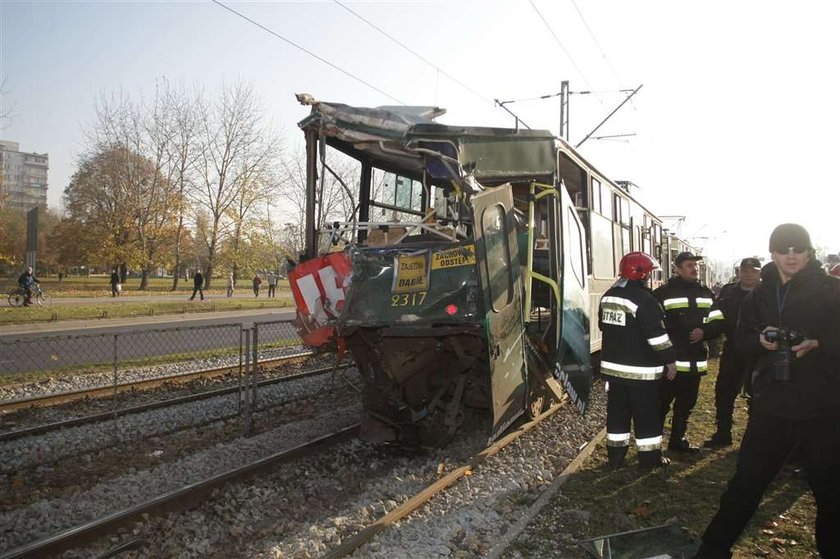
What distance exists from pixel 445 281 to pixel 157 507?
2972mm

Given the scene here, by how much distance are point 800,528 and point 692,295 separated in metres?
2.38

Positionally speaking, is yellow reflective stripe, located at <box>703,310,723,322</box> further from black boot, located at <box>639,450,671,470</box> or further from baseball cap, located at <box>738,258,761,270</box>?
black boot, located at <box>639,450,671,470</box>

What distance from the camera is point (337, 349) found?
625cm

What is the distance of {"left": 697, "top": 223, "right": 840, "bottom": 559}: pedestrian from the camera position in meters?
3.23

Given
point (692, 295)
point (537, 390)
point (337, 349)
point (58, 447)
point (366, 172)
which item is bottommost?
point (58, 447)

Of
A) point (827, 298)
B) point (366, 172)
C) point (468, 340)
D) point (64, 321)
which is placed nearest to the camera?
point (827, 298)

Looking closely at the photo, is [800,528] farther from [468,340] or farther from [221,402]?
[221,402]

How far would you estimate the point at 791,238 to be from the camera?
337cm

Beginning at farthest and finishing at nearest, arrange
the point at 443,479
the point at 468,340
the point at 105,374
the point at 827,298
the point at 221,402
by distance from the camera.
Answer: the point at 105,374 → the point at 221,402 → the point at 468,340 → the point at 443,479 → the point at 827,298

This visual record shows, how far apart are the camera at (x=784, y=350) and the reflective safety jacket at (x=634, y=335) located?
1871 millimetres

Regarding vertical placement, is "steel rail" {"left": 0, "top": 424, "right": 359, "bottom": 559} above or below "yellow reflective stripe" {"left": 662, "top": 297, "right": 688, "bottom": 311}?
below

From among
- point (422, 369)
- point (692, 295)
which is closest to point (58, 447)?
point (422, 369)

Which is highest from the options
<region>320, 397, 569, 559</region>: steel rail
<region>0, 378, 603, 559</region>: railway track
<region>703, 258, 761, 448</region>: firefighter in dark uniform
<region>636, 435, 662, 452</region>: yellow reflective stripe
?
<region>703, 258, 761, 448</region>: firefighter in dark uniform

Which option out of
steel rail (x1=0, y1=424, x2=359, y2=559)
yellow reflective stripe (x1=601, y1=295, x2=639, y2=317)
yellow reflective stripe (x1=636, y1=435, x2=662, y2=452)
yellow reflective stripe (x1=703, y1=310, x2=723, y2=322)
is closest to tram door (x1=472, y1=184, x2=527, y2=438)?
yellow reflective stripe (x1=601, y1=295, x2=639, y2=317)
